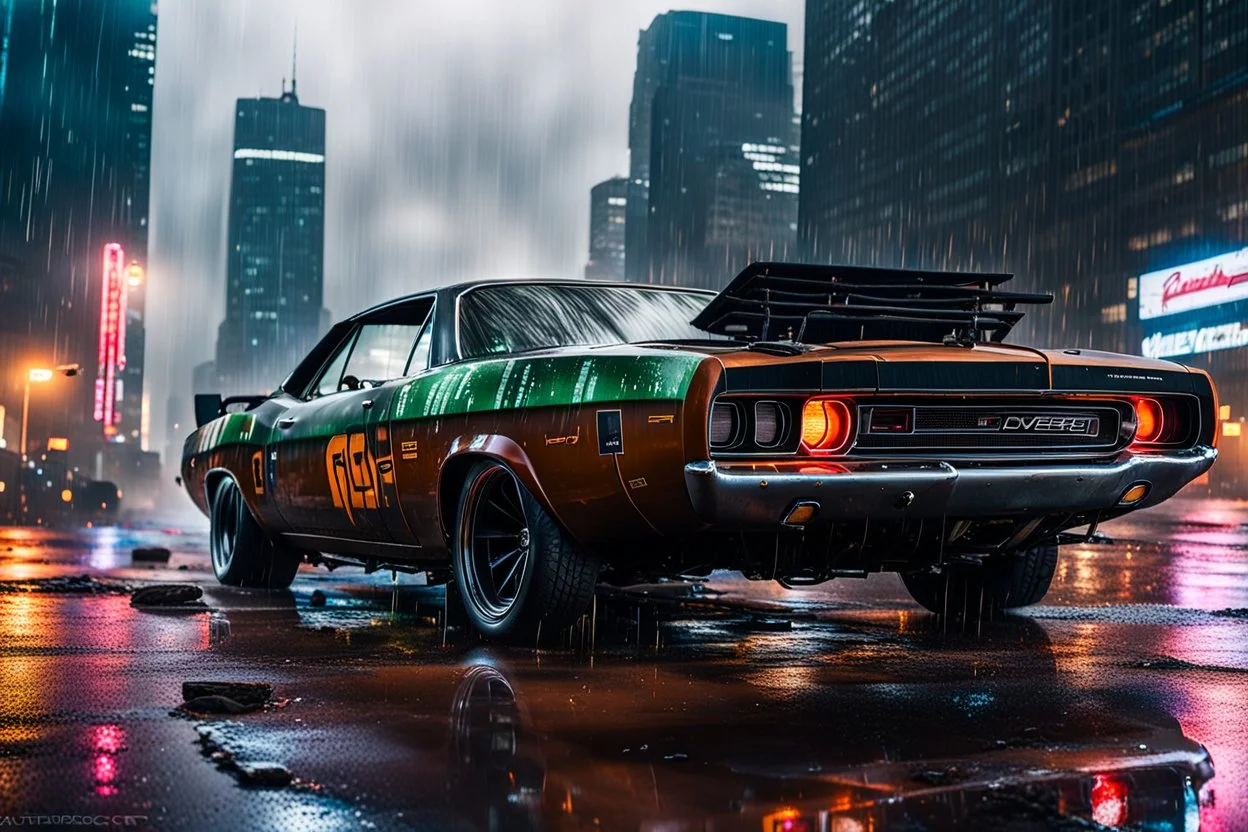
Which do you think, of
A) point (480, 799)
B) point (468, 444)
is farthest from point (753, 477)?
point (480, 799)

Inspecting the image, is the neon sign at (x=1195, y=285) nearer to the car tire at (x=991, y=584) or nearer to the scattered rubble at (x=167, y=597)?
the car tire at (x=991, y=584)

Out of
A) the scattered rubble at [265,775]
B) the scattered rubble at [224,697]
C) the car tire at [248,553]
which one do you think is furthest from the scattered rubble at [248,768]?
the car tire at [248,553]

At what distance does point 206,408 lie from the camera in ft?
27.9

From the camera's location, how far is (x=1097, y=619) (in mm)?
6309

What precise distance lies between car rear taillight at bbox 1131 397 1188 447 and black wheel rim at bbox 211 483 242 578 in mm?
4826

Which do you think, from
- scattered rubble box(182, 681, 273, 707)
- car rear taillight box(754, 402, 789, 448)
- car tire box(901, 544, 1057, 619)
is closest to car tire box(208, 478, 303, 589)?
car tire box(901, 544, 1057, 619)

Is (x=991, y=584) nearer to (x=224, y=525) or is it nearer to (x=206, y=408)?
(x=224, y=525)

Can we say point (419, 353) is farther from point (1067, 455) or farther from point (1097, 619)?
point (1097, 619)

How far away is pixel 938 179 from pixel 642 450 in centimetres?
12669

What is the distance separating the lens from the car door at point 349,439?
5883 mm

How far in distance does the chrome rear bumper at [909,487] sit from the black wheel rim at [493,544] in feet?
3.42

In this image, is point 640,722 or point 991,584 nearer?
point 640,722

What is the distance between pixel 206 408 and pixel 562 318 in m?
3.64

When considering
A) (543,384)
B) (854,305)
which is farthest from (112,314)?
(854,305)
